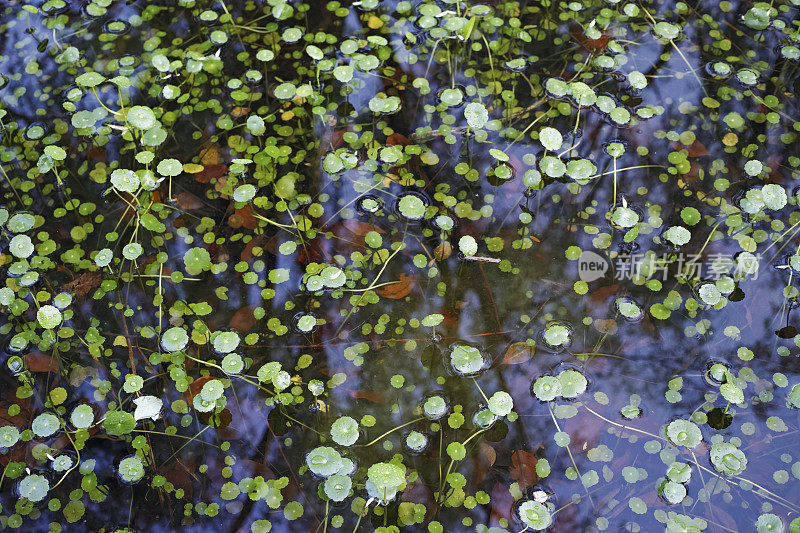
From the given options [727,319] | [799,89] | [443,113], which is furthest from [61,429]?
[799,89]

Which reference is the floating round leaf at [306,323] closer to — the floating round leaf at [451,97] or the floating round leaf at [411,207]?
the floating round leaf at [411,207]

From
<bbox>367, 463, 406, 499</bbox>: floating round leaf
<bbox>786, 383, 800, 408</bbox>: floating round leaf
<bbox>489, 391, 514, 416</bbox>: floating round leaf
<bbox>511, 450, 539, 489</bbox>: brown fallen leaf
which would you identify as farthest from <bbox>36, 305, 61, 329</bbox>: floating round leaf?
<bbox>786, 383, 800, 408</bbox>: floating round leaf

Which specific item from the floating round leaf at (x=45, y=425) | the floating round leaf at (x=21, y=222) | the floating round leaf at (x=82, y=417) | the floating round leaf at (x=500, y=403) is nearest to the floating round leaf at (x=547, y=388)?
the floating round leaf at (x=500, y=403)

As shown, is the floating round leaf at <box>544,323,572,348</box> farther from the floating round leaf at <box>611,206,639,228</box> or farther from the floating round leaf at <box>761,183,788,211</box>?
the floating round leaf at <box>761,183,788,211</box>

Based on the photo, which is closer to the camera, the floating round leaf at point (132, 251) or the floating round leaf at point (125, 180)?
the floating round leaf at point (132, 251)

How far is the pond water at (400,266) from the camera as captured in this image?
1975mm

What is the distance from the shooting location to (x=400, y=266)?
242cm

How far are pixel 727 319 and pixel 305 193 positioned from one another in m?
1.72

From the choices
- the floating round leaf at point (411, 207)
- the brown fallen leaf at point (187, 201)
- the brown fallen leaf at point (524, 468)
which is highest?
the floating round leaf at point (411, 207)

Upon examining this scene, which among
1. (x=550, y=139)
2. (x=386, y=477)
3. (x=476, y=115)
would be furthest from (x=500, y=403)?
(x=476, y=115)

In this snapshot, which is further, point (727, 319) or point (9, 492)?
point (727, 319)

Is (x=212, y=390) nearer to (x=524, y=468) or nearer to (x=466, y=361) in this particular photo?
(x=466, y=361)

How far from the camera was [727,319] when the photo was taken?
2262 mm

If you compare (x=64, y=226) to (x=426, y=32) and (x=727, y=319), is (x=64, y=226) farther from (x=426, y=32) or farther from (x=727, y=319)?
(x=727, y=319)
